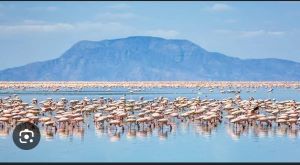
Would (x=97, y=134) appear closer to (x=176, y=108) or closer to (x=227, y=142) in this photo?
(x=227, y=142)

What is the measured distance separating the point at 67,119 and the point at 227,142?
338 inches

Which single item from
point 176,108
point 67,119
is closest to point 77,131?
point 67,119

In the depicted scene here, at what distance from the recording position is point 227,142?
1152 inches

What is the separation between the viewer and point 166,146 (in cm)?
2792

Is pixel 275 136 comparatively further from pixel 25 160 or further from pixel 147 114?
pixel 25 160

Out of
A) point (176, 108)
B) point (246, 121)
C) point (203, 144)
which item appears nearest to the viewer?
point (203, 144)

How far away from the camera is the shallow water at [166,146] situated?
2519 cm

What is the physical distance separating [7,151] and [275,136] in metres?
11.6

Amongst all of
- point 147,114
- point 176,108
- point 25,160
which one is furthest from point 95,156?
point 176,108

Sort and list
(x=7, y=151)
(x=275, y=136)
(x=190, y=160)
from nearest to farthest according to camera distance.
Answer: (x=190, y=160) → (x=7, y=151) → (x=275, y=136)

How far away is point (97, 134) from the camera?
31.8 meters

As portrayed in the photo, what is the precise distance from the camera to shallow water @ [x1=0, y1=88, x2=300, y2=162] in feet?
82.6

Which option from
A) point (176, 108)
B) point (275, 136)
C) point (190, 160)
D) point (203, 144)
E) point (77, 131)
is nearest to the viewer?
point (190, 160)

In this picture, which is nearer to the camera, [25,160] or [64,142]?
[25,160]
